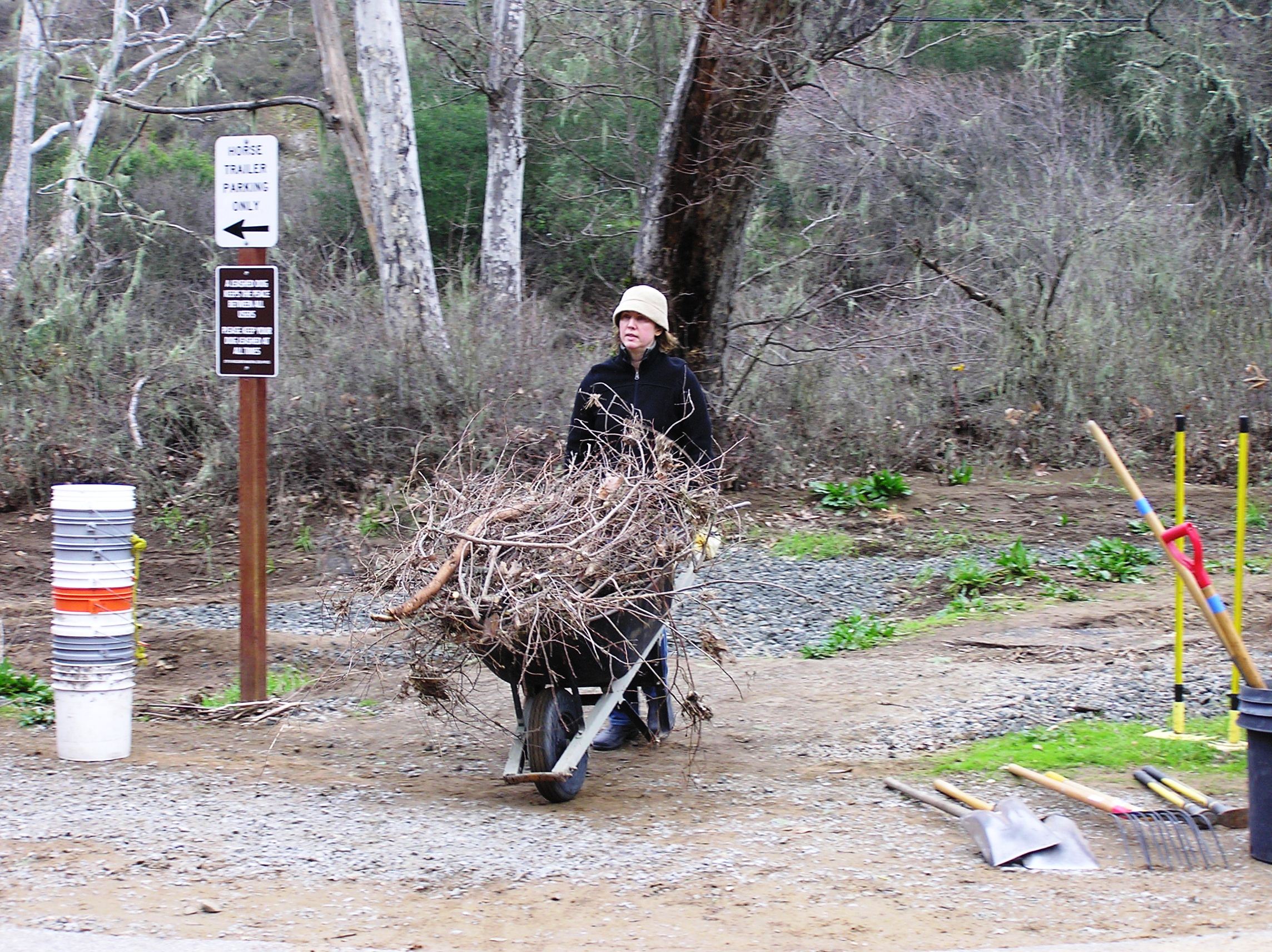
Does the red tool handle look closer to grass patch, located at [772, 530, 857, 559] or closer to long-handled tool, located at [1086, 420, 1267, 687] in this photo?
long-handled tool, located at [1086, 420, 1267, 687]

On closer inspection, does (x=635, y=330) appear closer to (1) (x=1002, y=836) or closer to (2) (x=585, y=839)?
(2) (x=585, y=839)

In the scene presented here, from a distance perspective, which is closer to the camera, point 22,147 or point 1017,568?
point 1017,568

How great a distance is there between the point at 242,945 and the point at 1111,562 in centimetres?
825

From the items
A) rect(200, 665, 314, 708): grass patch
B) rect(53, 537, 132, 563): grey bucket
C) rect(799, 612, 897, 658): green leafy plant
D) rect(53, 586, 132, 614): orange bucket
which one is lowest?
rect(200, 665, 314, 708): grass patch

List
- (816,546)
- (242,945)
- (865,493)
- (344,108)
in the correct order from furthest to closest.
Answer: (344,108), (865,493), (816,546), (242,945)

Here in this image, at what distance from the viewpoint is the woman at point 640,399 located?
20.9 feet

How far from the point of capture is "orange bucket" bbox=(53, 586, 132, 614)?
20.2ft

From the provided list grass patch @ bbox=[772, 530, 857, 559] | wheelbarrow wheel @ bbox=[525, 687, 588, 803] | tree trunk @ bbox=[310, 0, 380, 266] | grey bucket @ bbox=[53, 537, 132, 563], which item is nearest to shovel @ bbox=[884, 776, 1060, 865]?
wheelbarrow wheel @ bbox=[525, 687, 588, 803]

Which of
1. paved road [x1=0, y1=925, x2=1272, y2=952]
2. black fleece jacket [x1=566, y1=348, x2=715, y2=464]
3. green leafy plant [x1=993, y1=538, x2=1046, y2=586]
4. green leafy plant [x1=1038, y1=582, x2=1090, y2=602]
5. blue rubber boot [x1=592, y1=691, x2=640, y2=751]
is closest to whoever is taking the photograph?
paved road [x1=0, y1=925, x2=1272, y2=952]

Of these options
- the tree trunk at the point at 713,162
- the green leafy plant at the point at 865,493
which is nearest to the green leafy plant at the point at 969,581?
the green leafy plant at the point at 865,493

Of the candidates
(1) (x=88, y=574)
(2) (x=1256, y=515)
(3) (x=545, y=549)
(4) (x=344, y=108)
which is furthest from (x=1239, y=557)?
(4) (x=344, y=108)

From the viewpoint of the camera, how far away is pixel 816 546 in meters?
11.7

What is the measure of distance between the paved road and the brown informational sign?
11.0 feet

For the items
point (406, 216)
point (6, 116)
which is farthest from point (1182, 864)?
point (6, 116)
